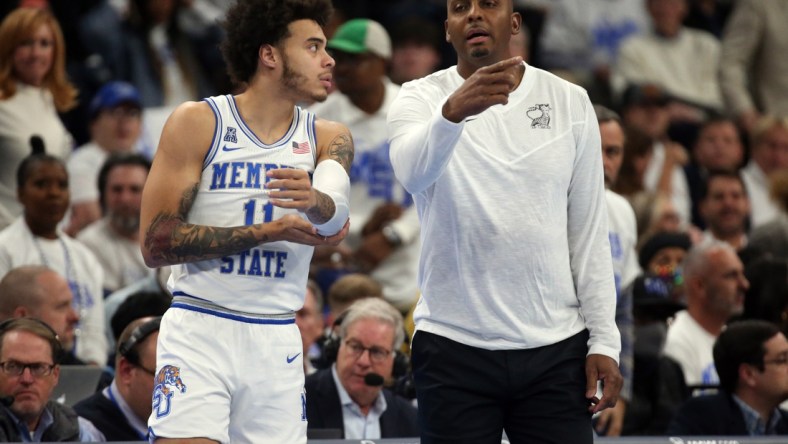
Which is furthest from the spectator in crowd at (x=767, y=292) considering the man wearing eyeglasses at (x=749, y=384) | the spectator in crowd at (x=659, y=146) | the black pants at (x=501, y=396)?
the black pants at (x=501, y=396)

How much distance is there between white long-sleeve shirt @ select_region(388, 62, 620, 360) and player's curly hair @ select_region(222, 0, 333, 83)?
1.75 ft

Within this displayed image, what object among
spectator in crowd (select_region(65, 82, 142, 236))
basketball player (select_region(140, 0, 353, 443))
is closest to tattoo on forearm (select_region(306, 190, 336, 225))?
basketball player (select_region(140, 0, 353, 443))

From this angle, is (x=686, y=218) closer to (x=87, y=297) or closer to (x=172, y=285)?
(x=87, y=297)

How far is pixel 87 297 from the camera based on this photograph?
752 centimetres

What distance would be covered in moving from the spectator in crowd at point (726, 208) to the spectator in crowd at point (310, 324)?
369 cm

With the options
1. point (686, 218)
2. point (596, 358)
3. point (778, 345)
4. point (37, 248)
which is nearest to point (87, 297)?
point (37, 248)

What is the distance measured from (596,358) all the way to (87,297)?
172 inches

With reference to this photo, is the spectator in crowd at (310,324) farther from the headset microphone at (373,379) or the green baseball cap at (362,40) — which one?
the green baseball cap at (362,40)

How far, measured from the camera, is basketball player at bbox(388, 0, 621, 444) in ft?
12.5

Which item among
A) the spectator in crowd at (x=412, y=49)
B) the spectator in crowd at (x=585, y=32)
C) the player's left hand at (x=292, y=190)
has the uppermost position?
the spectator in crowd at (x=585, y=32)

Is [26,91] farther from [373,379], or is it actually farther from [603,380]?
[603,380]

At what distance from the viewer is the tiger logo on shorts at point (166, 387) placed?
3889 mm

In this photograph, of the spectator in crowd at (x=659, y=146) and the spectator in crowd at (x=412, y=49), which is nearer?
the spectator in crowd at (x=412, y=49)

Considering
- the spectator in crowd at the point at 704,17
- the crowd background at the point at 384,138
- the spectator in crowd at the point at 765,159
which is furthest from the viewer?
the spectator in crowd at the point at 704,17
